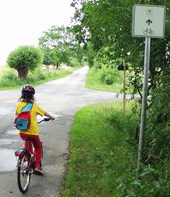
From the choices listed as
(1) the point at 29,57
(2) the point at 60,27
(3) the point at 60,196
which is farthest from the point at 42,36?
(3) the point at 60,196

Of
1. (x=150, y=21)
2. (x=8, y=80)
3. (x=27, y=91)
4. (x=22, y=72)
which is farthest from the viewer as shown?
(x=22, y=72)

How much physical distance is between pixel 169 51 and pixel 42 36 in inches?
2765

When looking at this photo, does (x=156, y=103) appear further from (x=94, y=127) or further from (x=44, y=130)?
(x=44, y=130)

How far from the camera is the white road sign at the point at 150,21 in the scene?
123 inches

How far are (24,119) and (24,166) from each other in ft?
2.51

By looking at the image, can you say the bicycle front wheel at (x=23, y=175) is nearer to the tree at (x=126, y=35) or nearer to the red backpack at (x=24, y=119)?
the red backpack at (x=24, y=119)

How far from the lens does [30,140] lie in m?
3.99

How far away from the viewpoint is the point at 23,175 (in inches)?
147

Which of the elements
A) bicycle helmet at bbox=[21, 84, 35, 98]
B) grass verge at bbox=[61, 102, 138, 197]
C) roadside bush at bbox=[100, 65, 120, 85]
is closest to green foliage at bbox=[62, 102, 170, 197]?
grass verge at bbox=[61, 102, 138, 197]

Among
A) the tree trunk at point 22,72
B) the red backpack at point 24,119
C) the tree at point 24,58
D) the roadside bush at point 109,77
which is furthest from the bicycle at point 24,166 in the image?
the roadside bush at point 109,77

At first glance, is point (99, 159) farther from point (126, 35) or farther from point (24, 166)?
point (126, 35)

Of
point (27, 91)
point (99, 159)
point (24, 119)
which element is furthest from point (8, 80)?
point (99, 159)

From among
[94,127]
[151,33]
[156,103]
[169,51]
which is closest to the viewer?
[151,33]

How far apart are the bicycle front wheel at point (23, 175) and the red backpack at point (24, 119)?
505 millimetres
